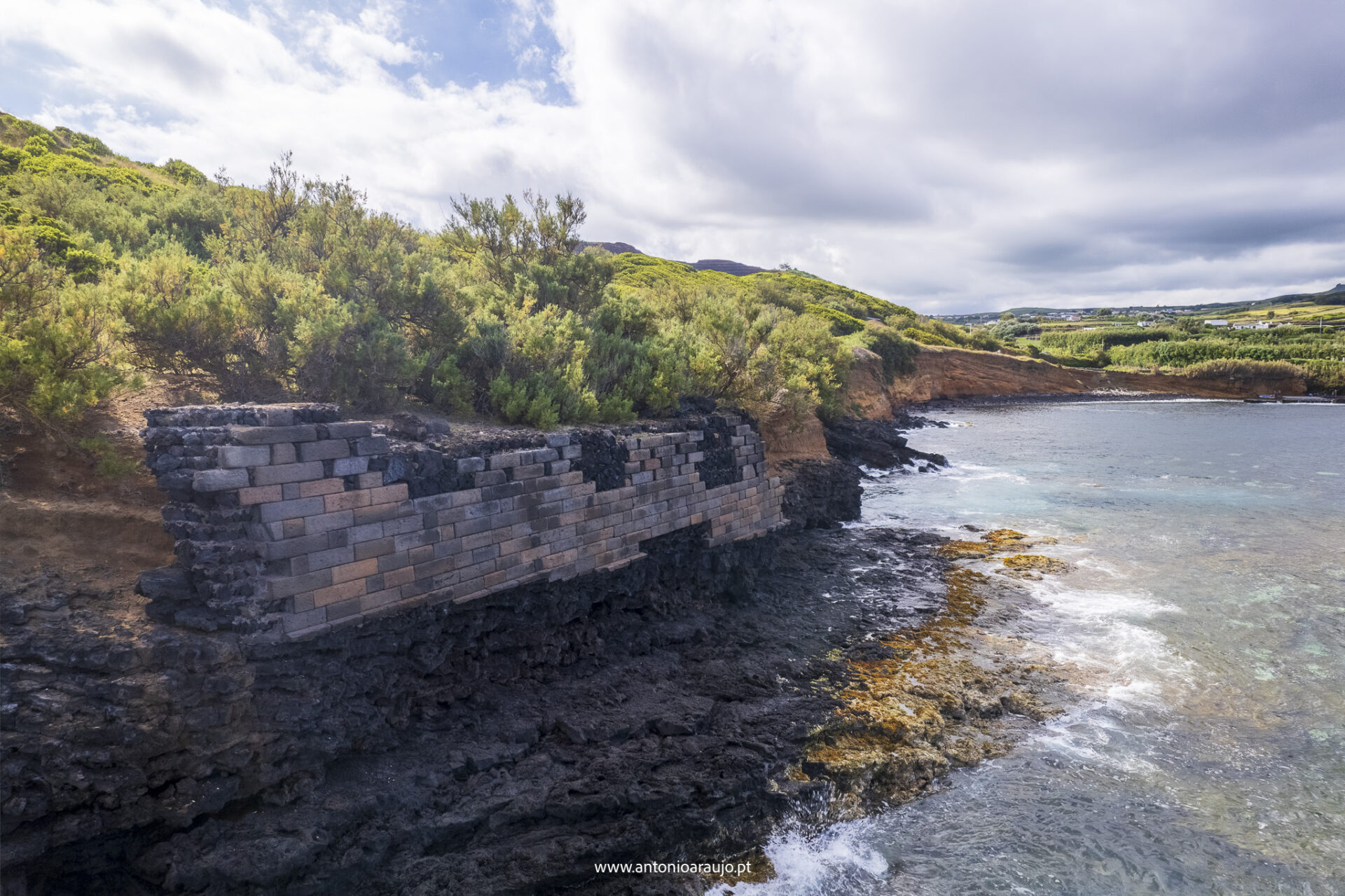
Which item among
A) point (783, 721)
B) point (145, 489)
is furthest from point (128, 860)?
point (783, 721)

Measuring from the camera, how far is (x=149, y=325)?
25.0 ft

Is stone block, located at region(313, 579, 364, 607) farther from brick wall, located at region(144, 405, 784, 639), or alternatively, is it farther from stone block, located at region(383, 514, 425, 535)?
stone block, located at region(383, 514, 425, 535)

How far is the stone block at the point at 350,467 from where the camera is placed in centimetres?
638

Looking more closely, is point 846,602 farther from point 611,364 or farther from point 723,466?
point 611,364

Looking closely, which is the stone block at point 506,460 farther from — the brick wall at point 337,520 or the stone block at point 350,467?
the stone block at point 350,467

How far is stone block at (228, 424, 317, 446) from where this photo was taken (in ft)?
18.9

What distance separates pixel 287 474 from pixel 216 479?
54 cm

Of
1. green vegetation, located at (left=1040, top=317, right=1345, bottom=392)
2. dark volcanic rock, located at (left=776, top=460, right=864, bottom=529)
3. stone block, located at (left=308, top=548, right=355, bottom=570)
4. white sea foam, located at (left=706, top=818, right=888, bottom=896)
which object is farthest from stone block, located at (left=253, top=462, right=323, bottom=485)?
green vegetation, located at (left=1040, top=317, right=1345, bottom=392)

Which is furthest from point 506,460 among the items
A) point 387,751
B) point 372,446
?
point 387,751

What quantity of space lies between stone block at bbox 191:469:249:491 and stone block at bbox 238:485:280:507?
0.09m

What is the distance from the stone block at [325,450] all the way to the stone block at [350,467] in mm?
49

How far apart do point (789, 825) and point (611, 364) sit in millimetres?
7817

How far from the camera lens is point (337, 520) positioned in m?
6.35

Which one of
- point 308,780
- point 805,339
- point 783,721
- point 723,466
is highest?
point 805,339
